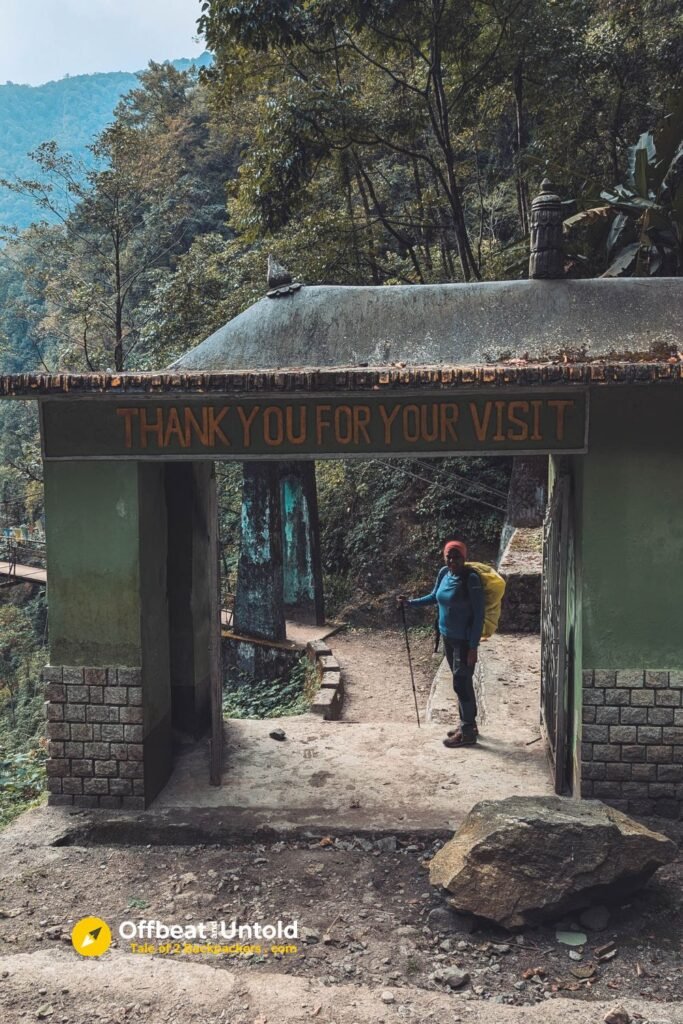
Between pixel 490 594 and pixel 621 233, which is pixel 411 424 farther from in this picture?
pixel 621 233

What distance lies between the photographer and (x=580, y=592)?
648 cm

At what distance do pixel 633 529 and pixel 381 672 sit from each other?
8241mm

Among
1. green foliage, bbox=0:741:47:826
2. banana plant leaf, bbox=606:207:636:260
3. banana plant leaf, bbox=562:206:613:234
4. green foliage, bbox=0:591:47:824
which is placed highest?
banana plant leaf, bbox=562:206:613:234

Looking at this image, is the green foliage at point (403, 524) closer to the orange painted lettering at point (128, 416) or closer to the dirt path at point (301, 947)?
the orange painted lettering at point (128, 416)

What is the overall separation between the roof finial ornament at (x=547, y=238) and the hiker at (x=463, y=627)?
2531 mm

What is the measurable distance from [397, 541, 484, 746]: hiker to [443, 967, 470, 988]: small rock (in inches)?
128

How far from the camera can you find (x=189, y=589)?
781cm

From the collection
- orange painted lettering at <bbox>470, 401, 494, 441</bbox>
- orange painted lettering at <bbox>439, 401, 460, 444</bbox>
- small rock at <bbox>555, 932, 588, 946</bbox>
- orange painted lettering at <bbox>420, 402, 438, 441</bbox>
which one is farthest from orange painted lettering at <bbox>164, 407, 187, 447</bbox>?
small rock at <bbox>555, 932, 588, 946</bbox>

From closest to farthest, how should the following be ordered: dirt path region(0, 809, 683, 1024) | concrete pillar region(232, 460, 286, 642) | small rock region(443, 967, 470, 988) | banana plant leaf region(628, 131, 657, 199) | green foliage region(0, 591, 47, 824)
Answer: dirt path region(0, 809, 683, 1024) → small rock region(443, 967, 470, 988) → banana plant leaf region(628, 131, 657, 199) → concrete pillar region(232, 460, 286, 642) → green foliage region(0, 591, 47, 824)

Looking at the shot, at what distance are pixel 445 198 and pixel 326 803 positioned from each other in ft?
48.4

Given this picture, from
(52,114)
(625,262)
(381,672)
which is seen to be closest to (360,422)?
(625,262)

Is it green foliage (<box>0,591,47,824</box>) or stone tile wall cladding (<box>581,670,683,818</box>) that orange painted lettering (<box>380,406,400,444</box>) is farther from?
green foliage (<box>0,591,47,824</box>)

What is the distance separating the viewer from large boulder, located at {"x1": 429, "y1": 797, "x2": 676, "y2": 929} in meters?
5.11

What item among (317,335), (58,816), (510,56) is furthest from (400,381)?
(510,56)
